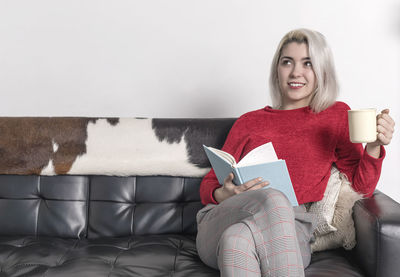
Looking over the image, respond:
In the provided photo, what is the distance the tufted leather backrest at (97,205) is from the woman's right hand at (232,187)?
13.0 inches

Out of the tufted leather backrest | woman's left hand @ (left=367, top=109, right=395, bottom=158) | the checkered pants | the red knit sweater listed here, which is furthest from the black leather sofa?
the checkered pants

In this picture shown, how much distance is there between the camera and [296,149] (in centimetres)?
155

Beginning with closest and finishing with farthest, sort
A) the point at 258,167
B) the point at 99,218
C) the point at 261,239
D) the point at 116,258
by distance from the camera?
1. the point at 261,239
2. the point at 258,167
3. the point at 116,258
4. the point at 99,218

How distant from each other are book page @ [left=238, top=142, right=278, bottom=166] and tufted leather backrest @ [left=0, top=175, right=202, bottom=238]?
484 mm

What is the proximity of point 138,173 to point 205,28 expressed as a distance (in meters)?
0.86

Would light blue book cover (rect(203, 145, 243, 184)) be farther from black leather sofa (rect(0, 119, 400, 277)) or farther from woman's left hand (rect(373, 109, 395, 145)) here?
woman's left hand (rect(373, 109, 395, 145))

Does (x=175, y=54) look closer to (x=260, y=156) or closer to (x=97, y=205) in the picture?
(x=97, y=205)

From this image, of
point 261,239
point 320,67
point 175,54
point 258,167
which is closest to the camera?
point 261,239

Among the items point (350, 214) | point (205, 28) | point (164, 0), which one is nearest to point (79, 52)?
point (164, 0)

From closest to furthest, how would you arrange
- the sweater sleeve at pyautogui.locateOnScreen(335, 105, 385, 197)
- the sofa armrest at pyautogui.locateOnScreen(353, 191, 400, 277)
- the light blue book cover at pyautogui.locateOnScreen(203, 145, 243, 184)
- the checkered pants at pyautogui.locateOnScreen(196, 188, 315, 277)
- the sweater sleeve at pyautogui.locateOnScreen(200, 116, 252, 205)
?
the checkered pants at pyautogui.locateOnScreen(196, 188, 315, 277), the sofa armrest at pyautogui.locateOnScreen(353, 191, 400, 277), the light blue book cover at pyautogui.locateOnScreen(203, 145, 243, 184), the sweater sleeve at pyautogui.locateOnScreen(335, 105, 385, 197), the sweater sleeve at pyautogui.locateOnScreen(200, 116, 252, 205)

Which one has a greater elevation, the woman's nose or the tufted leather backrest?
the woman's nose

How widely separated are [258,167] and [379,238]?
1.29ft

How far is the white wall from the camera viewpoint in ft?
6.97

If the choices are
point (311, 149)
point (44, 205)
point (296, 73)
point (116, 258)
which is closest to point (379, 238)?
point (311, 149)
